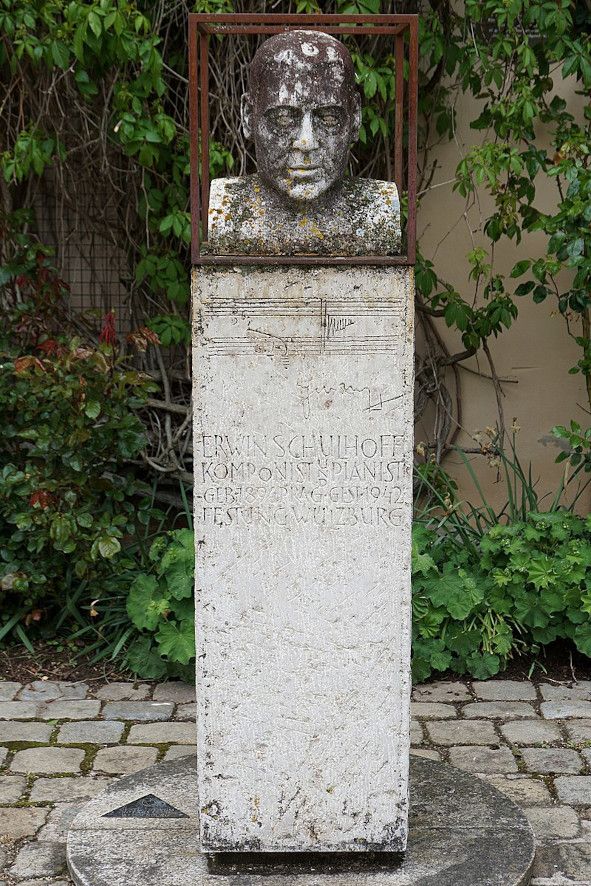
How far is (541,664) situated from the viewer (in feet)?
16.5

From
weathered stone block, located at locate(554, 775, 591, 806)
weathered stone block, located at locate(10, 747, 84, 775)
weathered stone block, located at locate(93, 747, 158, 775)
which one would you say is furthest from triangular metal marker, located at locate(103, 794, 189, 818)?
weathered stone block, located at locate(554, 775, 591, 806)

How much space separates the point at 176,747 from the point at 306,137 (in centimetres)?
227

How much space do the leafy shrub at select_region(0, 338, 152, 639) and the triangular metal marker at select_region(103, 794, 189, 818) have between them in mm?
1516

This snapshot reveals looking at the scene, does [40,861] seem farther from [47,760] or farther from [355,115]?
[355,115]

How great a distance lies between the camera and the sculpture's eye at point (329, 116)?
10.1 ft

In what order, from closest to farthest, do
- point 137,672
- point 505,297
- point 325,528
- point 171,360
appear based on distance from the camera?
point 325,528, point 137,672, point 505,297, point 171,360

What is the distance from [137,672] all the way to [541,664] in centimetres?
166

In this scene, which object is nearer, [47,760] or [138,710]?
[47,760]

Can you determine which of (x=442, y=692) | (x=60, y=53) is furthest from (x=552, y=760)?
(x=60, y=53)

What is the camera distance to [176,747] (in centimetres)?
431

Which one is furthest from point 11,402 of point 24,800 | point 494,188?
point 494,188

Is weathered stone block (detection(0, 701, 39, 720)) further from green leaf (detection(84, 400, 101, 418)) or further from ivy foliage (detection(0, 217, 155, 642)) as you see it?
green leaf (detection(84, 400, 101, 418))

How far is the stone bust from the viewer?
3057mm

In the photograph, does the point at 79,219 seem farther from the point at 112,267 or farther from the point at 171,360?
the point at 171,360
